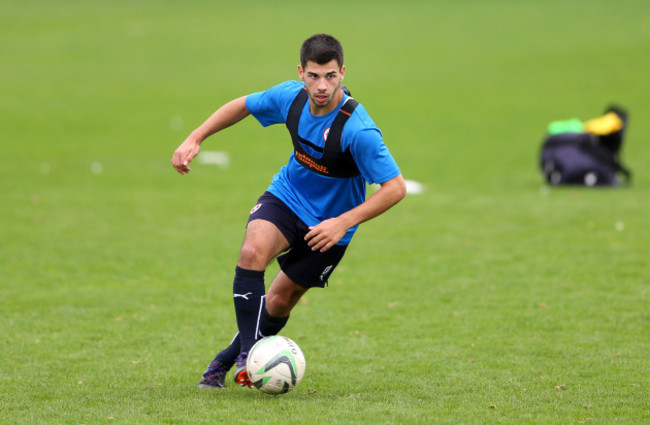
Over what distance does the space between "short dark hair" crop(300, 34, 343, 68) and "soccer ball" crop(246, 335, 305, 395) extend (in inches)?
77.6

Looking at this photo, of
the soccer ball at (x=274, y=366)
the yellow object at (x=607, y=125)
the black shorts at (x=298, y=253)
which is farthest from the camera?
the yellow object at (x=607, y=125)

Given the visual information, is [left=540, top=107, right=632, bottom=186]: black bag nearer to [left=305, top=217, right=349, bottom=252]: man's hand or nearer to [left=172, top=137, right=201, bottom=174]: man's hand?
[left=172, top=137, right=201, bottom=174]: man's hand

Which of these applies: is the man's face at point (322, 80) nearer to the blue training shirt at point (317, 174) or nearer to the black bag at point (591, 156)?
the blue training shirt at point (317, 174)

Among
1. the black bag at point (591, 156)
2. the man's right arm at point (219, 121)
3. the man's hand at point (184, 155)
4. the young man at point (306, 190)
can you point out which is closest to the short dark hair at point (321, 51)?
the young man at point (306, 190)

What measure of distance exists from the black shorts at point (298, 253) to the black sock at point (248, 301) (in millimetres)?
419

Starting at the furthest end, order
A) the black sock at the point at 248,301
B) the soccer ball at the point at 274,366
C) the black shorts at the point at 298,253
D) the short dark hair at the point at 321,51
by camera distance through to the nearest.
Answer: the black shorts at the point at 298,253 → the black sock at the point at 248,301 → the short dark hair at the point at 321,51 → the soccer ball at the point at 274,366

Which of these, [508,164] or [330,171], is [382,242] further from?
[508,164]

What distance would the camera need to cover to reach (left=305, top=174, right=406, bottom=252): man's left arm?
19.4 feet

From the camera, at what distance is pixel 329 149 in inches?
249

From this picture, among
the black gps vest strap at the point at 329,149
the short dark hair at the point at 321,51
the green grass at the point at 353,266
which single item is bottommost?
the green grass at the point at 353,266

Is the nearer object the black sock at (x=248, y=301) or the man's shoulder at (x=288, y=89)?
the black sock at (x=248, y=301)

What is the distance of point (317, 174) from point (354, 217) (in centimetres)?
70

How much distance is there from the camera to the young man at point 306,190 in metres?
6.07

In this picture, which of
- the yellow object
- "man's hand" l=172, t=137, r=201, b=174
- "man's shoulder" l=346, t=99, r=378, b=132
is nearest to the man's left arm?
"man's shoulder" l=346, t=99, r=378, b=132
